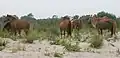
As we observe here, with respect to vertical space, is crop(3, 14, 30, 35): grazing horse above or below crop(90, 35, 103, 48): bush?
above

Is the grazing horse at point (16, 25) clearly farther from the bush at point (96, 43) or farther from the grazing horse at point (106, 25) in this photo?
A: the bush at point (96, 43)

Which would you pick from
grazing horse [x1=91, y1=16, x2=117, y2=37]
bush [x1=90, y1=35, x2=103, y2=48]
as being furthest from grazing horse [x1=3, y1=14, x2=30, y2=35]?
bush [x1=90, y1=35, x2=103, y2=48]

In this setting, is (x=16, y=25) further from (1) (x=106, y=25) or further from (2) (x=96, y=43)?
(2) (x=96, y=43)

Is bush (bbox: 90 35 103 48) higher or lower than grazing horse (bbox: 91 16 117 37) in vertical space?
lower

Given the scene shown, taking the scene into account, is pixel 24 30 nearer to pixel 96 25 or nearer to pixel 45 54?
pixel 96 25

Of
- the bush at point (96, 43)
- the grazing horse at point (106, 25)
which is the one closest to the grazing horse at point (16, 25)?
the grazing horse at point (106, 25)

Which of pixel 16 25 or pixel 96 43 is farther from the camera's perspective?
pixel 16 25

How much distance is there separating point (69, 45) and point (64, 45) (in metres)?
0.75

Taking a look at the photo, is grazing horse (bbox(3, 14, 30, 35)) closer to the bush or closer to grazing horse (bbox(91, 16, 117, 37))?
grazing horse (bbox(91, 16, 117, 37))

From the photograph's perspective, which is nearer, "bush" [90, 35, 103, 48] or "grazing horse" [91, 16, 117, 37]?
"bush" [90, 35, 103, 48]

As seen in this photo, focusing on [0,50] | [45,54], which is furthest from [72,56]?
[0,50]

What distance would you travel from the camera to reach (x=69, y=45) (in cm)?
1373

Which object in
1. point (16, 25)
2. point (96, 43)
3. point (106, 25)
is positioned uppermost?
point (16, 25)

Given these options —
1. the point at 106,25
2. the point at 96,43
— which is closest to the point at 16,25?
the point at 106,25
